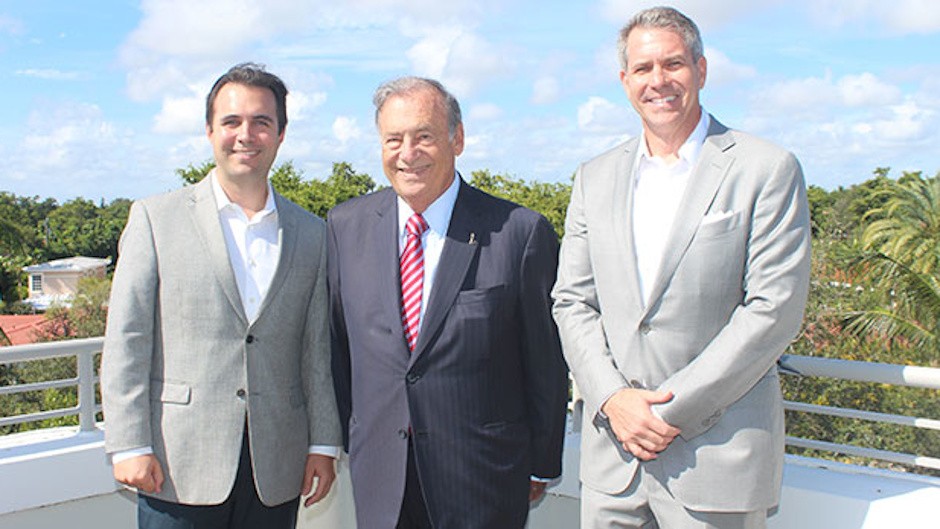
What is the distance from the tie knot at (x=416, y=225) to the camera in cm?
239

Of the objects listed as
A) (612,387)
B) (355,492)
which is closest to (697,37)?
(612,387)

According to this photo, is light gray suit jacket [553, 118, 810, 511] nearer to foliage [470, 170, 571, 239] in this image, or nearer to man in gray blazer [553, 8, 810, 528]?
man in gray blazer [553, 8, 810, 528]

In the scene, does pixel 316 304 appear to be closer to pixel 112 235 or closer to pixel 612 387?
pixel 612 387

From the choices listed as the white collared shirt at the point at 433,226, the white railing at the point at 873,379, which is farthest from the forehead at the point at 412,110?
the white railing at the point at 873,379

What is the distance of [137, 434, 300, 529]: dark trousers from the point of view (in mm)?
2404

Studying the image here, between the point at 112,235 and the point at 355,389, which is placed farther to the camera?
the point at 112,235

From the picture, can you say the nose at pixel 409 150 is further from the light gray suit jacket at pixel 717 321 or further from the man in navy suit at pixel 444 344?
the light gray suit jacket at pixel 717 321

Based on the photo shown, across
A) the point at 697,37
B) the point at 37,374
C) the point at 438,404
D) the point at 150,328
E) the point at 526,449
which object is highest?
the point at 697,37

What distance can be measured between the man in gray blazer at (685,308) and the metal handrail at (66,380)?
7.85 feet

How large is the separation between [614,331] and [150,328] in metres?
1.38

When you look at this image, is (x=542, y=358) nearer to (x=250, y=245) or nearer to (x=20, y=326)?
(x=250, y=245)

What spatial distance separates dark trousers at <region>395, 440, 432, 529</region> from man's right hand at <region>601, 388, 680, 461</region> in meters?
0.61

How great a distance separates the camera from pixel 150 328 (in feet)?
7.73

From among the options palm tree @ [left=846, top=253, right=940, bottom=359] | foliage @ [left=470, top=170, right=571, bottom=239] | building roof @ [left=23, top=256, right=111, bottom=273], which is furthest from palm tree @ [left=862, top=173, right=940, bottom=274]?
building roof @ [left=23, top=256, right=111, bottom=273]
